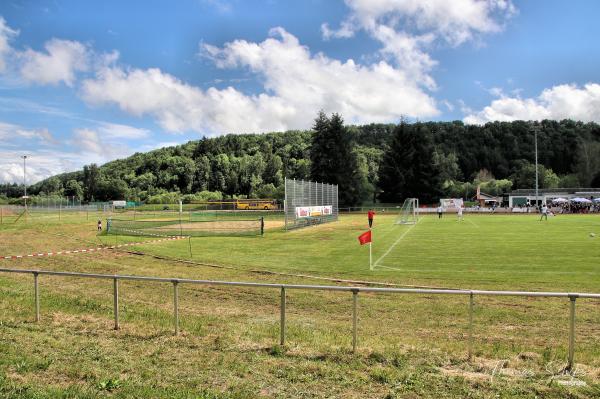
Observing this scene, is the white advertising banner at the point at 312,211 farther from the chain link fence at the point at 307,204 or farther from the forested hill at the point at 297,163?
the forested hill at the point at 297,163

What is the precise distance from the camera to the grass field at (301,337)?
225 inches

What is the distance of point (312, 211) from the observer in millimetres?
43875

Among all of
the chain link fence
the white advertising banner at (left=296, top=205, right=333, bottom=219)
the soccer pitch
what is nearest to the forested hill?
the chain link fence

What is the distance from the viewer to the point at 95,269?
1812 cm

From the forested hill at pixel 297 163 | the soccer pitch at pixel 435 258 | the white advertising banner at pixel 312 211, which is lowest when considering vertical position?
the soccer pitch at pixel 435 258

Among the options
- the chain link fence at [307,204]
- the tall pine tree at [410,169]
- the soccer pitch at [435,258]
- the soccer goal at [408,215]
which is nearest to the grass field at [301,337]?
the soccer pitch at [435,258]

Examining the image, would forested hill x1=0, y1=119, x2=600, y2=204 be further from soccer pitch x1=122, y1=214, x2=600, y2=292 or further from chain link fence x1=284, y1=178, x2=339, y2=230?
soccer pitch x1=122, y1=214, x2=600, y2=292

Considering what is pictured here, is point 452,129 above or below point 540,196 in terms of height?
above

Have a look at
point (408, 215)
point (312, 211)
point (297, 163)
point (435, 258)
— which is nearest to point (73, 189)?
point (297, 163)

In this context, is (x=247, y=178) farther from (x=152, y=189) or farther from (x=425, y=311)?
(x=425, y=311)

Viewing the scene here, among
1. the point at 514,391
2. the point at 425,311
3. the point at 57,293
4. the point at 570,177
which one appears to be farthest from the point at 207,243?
the point at 570,177

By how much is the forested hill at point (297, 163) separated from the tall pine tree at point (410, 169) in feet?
99.5

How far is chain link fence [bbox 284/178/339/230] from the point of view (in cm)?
3778

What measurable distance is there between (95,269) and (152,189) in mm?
138189
